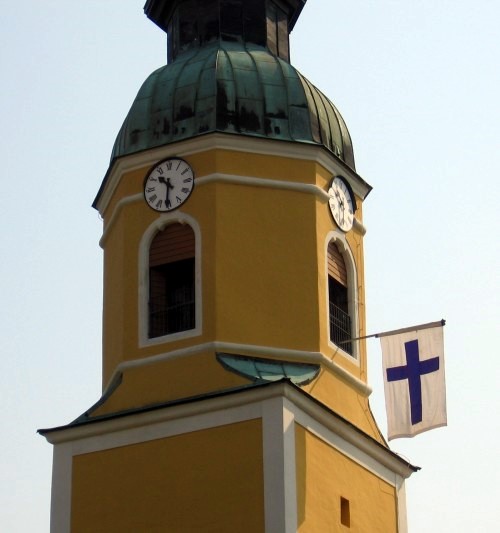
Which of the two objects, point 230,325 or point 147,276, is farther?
point 147,276

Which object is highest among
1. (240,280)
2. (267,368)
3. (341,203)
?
(341,203)

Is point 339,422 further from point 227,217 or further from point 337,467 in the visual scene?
point 227,217

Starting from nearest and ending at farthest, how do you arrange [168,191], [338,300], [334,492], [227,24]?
1. [334,492]
2. [168,191]
3. [338,300]
4. [227,24]

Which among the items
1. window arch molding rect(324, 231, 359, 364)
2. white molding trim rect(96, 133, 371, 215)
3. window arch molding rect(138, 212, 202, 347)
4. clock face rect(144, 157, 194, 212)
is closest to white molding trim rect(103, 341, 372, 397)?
window arch molding rect(138, 212, 202, 347)

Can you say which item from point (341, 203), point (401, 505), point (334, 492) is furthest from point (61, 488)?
point (341, 203)

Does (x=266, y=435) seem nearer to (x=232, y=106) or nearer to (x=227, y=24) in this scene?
(x=232, y=106)

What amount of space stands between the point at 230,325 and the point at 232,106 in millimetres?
3909

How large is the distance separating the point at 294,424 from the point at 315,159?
194 inches

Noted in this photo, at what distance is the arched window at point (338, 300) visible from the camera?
32.4 m

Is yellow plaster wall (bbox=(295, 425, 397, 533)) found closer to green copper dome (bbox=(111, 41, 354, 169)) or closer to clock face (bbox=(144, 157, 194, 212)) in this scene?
clock face (bbox=(144, 157, 194, 212))

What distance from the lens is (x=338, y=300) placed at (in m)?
33.0

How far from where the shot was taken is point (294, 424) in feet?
98.4

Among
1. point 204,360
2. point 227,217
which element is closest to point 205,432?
point 204,360

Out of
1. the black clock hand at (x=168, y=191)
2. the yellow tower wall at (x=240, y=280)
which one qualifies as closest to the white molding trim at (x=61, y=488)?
the yellow tower wall at (x=240, y=280)
